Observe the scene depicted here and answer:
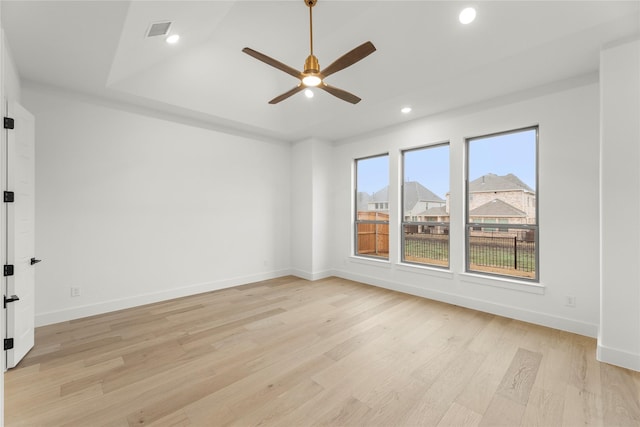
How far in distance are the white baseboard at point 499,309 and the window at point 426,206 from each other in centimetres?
48

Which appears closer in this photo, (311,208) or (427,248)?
(427,248)

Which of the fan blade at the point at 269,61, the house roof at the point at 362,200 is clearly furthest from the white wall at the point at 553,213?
the fan blade at the point at 269,61

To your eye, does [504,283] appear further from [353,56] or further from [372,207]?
[353,56]

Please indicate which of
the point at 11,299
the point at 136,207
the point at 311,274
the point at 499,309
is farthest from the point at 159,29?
the point at 499,309

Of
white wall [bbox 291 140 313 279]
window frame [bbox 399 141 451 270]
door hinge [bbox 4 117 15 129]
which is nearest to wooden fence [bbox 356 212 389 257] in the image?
window frame [bbox 399 141 451 270]

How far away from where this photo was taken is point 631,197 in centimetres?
258

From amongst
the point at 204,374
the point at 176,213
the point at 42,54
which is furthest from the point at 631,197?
the point at 42,54

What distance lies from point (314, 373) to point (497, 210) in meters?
3.28

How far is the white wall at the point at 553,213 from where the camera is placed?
3.23 m

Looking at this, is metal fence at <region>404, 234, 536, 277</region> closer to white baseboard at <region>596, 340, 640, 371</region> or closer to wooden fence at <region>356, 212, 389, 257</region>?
wooden fence at <region>356, 212, 389, 257</region>

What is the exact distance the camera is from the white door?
2.54m

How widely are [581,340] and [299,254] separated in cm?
443

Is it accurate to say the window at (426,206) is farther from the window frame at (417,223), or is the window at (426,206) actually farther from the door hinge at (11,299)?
the door hinge at (11,299)

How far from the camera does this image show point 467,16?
9.16 ft
